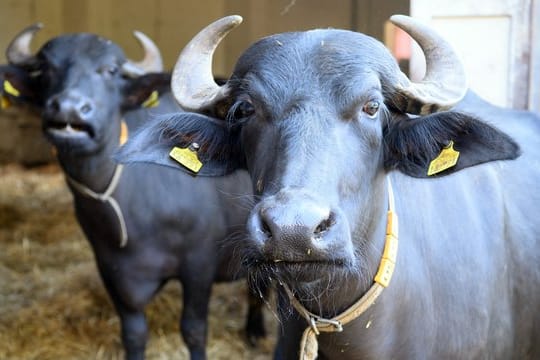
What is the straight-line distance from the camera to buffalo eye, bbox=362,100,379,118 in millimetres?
2381

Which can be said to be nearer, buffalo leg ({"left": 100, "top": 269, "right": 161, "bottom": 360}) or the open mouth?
the open mouth

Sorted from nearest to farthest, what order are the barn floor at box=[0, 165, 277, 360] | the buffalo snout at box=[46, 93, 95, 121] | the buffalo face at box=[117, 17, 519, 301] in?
the buffalo face at box=[117, 17, 519, 301] → the buffalo snout at box=[46, 93, 95, 121] → the barn floor at box=[0, 165, 277, 360]

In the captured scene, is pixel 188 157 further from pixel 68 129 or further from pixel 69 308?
pixel 69 308

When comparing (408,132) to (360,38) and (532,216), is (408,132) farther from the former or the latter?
(532,216)

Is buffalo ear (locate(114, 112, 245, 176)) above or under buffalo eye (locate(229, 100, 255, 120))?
under

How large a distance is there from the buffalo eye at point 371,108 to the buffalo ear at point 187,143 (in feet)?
1.83

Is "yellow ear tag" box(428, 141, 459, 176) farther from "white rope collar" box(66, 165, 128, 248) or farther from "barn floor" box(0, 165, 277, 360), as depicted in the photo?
"barn floor" box(0, 165, 277, 360)

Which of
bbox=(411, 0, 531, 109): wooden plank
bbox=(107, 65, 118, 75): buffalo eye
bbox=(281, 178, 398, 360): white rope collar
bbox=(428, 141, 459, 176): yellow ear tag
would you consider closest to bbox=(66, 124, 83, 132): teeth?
bbox=(107, 65, 118, 75): buffalo eye

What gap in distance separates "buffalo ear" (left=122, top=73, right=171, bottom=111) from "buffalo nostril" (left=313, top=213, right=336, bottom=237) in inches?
106

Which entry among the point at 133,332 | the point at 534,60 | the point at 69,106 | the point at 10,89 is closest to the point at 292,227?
the point at 69,106

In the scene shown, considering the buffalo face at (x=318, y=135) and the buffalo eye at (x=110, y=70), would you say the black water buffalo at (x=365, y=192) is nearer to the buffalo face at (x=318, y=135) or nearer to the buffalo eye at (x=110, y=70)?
the buffalo face at (x=318, y=135)

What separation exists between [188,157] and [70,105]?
152cm

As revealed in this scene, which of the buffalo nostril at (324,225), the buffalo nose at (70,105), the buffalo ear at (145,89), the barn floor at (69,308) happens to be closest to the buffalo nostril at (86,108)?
the buffalo nose at (70,105)

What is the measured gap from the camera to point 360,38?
8.38 feet
